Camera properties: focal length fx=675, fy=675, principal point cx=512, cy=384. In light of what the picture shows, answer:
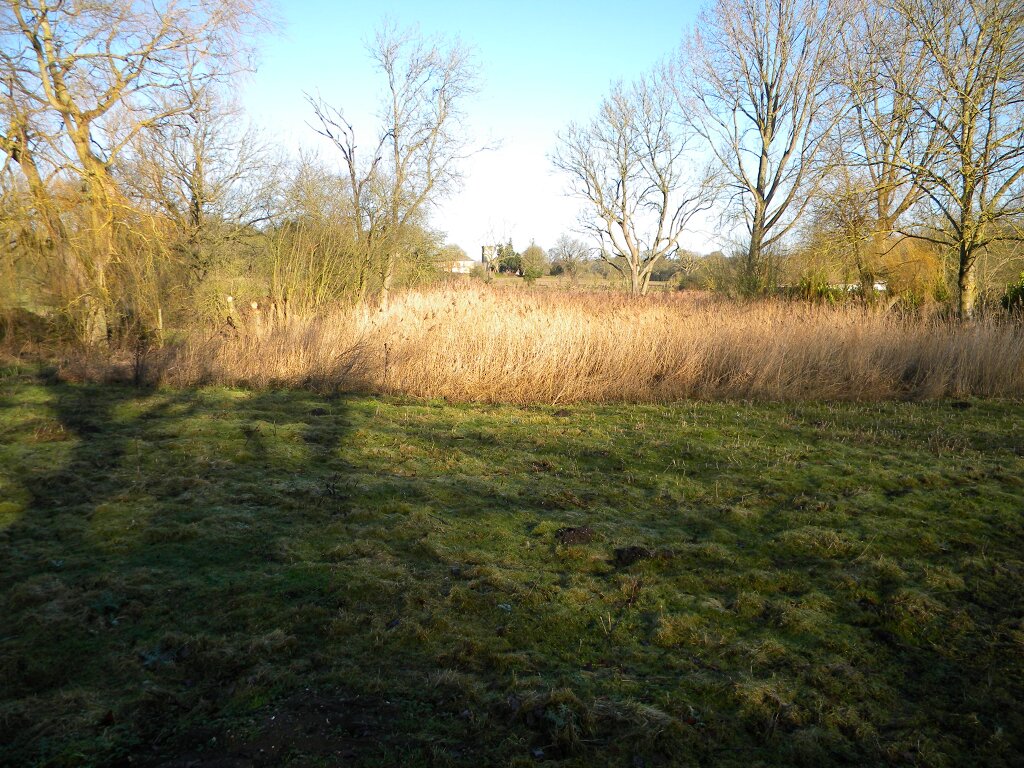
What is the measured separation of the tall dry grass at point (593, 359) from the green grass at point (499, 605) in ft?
10.1

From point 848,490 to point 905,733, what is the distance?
9.16ft

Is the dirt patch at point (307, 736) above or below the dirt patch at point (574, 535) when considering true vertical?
below

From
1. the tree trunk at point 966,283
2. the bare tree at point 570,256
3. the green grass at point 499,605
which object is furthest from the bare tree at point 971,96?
the bare tree at point 570,256

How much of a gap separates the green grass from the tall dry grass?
121 inches

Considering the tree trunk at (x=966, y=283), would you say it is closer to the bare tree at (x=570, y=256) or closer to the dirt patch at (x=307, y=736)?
the dirt patch at (x=307, y=736)

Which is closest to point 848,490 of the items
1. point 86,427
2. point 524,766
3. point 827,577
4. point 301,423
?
point 827,577

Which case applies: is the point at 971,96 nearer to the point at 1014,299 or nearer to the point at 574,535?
the point at 1014,299

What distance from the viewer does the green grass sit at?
2.12 meters

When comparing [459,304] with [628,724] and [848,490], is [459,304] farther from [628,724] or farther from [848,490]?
[628,724]

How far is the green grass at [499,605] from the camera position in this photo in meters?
2.12

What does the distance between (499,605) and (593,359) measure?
20.9 feet

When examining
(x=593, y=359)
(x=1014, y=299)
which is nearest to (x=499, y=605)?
(x=593, y=359)

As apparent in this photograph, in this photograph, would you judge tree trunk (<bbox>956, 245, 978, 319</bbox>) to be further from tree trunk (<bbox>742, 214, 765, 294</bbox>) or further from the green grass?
the green grass

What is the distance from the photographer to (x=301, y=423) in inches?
257
